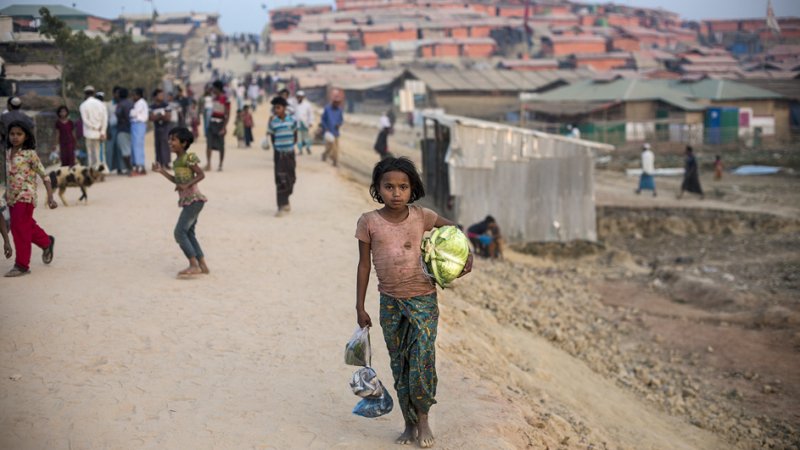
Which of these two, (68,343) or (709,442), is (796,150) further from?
(68,343)

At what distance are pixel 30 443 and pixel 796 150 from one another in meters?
30.0

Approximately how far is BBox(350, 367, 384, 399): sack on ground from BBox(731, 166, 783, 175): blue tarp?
75.7 ft

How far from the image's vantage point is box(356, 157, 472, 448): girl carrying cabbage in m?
3.20

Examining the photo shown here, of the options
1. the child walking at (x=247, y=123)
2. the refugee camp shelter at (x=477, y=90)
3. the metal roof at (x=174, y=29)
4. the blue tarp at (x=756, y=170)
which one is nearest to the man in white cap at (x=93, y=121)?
the child walking at (x=247, y=123)

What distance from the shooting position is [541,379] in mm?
5992

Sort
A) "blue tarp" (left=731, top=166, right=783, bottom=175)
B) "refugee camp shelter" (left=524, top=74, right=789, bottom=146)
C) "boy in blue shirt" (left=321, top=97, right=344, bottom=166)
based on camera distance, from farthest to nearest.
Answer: "refugee camp shelter" (left=524, top=74, right=789, bottom=146) < "blue tarp" (left=731, top=166, right=783, bottom=175) < "boy in blue shirt" (left=321, top=97, right=344, bottom=166)

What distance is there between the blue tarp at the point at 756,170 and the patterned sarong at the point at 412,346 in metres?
22.9

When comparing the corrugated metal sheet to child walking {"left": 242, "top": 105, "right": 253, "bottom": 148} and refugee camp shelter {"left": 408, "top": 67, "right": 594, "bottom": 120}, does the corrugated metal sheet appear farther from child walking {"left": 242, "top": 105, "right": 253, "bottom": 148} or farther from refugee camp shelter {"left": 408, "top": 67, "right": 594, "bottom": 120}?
refugee camp shelter {"left": 408, "top": 67, "right": 594, "bottom": 120}

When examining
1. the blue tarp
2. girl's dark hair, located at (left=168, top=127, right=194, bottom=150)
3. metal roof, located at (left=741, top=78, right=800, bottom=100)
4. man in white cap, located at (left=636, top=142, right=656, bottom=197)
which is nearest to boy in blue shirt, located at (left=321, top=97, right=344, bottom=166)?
girl's dark hair, located at (left=168, top=127, right=194, bottom=150)

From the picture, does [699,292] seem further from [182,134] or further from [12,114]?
[12,114]

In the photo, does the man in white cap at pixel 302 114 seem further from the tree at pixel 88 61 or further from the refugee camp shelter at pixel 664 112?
the refugee camp shelter at pixel 664 112

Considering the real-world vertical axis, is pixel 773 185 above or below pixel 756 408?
above

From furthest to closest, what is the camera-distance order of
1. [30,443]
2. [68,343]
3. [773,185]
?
1. [773,185]
2. [68,343]
3. [30,443]

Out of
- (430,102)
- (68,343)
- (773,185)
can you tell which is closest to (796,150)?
(773,185)
